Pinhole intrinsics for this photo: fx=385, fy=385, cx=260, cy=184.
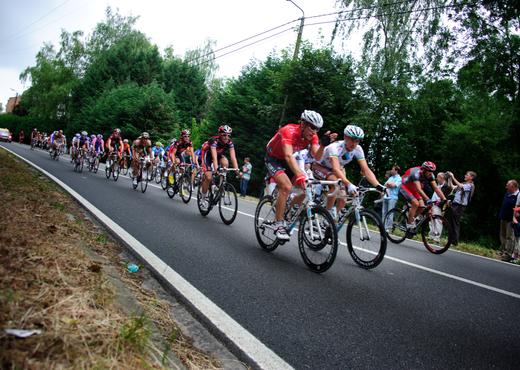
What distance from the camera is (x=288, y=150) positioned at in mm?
5715

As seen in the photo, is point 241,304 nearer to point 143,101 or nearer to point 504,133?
point 504,133

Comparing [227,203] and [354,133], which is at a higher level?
[354,133]

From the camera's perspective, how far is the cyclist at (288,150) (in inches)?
223

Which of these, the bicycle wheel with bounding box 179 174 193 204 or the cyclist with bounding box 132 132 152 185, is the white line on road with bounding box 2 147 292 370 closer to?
the bicycle wheel with bounding box 179 174 193 204

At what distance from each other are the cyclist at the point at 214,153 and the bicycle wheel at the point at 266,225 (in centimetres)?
266

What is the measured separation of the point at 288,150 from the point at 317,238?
4.54ft

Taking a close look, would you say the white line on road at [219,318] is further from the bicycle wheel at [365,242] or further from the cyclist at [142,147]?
the cyclist at [142,147]

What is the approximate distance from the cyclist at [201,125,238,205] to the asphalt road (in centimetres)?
229

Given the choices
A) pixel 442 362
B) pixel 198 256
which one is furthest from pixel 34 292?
pixel 198 256

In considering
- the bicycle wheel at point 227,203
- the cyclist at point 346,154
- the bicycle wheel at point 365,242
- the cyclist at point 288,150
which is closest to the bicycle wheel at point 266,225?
the cyclist at point 288,150

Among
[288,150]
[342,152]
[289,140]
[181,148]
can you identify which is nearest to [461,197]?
[342,152]

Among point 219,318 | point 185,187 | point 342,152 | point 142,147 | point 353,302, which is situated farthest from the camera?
point 142,147

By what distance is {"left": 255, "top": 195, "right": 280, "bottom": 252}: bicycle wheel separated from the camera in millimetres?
6039

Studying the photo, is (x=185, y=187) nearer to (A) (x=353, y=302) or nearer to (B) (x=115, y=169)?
(B) (x=115, y=169)
